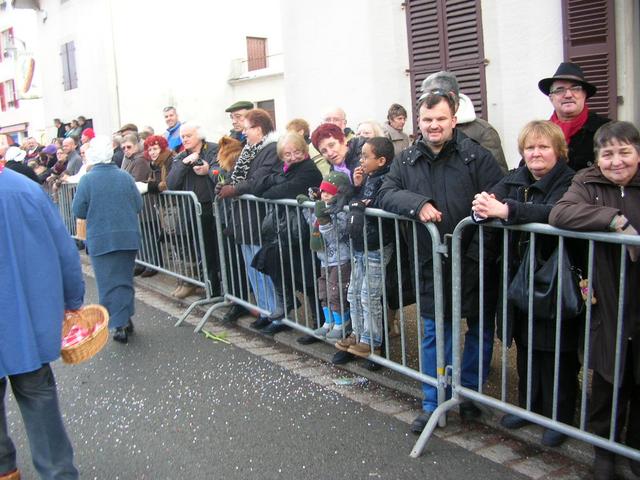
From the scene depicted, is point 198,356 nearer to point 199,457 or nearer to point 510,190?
point 199,457

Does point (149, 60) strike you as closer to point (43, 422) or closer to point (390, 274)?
point (390, 274)

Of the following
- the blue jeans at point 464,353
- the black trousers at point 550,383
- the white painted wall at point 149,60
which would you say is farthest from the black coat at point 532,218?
the white painted wall at point 149,60

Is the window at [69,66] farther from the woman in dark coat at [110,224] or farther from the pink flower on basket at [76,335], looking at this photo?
the pink flower on basket at [76,335]

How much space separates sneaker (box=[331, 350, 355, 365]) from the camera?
5.08 m

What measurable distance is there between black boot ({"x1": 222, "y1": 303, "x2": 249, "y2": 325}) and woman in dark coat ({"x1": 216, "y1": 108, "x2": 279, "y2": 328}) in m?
0.36

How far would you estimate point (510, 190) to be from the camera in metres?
3.68

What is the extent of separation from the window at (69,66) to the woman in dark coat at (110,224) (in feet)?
65.7

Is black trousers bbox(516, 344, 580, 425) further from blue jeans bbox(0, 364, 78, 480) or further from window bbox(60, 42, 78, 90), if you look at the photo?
window bbox(60, 42, 78, 90)

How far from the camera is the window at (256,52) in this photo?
27359mm

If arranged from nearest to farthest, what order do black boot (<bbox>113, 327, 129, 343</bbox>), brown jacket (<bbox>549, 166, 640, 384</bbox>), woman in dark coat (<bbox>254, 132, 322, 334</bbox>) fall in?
brown jacket (<bbox>549, 166, 640, 384</bbox>), woman in dark coat (<bbox>254, 132, 322, 334</bbox>), black boot (<bbox>113, 327, 129, 343</bbox>)

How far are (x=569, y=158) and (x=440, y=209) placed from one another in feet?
3.10

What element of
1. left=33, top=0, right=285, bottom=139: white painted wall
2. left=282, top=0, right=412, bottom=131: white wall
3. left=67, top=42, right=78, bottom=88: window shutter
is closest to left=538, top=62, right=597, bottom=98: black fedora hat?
left=282, top=0, right=412, bottom=131: white wall

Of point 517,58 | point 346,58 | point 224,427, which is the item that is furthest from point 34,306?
point 346,58

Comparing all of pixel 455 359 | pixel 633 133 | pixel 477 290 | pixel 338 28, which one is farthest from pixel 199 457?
pixel 338 28
